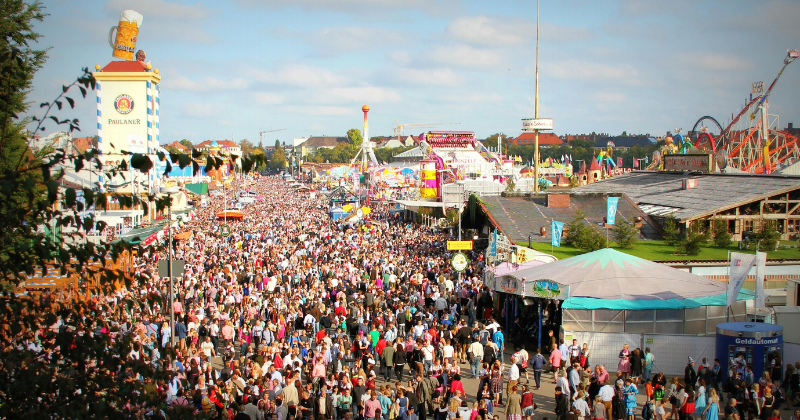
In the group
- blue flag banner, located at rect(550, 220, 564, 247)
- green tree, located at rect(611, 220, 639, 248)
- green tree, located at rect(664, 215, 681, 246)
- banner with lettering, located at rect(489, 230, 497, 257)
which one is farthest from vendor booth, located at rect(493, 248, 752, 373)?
green tree, located at rect(664, 215, 681, 246)

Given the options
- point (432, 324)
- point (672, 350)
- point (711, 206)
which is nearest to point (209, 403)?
point (432, 324)

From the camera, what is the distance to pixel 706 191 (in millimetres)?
31734

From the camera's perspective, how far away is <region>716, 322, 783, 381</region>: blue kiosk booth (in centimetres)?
1365

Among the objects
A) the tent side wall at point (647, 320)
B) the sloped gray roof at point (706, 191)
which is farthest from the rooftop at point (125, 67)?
the tent side wall at point (647, 320)

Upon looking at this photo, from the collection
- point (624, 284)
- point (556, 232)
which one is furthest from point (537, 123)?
point (624, 284)

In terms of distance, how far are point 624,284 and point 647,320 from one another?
4.03 feet

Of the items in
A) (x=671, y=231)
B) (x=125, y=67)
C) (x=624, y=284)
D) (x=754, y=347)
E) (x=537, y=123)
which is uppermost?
(x=125, y=67)

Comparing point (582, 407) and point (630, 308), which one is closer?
point (582, 407)

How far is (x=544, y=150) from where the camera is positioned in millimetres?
169125

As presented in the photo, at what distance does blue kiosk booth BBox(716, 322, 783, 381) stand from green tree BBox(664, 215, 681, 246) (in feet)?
41.3

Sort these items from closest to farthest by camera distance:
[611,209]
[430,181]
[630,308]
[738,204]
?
[630,308] < [611,209] < [738,204] < [430,181]

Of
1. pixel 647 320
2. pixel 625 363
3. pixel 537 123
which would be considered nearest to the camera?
pixel 625 363

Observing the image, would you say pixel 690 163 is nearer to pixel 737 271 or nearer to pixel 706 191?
pixel 706 191

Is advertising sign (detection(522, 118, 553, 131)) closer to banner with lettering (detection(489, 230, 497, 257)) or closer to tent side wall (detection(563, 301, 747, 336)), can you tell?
banner with lettering (detection(489, 230, 497, 257))
